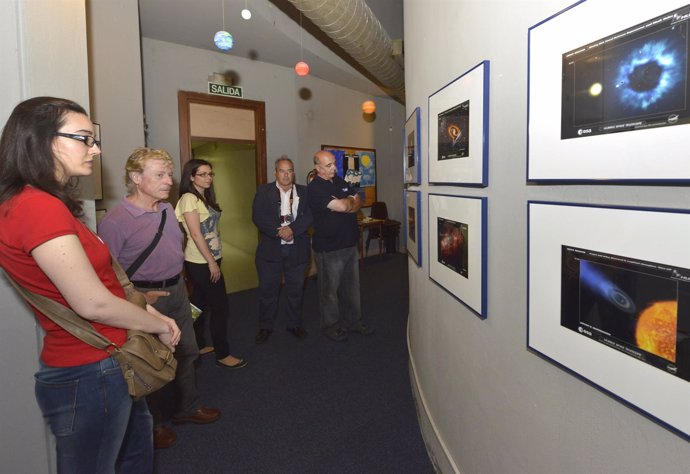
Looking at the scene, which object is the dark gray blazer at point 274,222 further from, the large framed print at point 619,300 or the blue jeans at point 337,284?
the large framed print at point 619,300

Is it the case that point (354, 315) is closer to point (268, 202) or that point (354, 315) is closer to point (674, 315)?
point (268, 202)

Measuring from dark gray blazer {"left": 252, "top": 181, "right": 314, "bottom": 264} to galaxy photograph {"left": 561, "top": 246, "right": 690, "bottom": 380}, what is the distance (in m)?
3.02

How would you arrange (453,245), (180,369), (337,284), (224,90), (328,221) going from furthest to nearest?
(224,90) → (337,284) → (328,221) → (180,369) → (453,245)

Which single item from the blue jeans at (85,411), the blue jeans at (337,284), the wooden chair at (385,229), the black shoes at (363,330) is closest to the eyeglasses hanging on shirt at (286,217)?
the blue jeans at (337,284)

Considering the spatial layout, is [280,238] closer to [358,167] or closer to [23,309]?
[23,309]

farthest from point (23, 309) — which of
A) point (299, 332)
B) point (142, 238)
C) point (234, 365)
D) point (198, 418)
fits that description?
point (299, 332)

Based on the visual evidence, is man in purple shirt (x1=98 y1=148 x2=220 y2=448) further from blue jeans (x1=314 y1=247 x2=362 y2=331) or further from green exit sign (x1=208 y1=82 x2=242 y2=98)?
green exit sign (x1=208 y1=82 x2=242 y2=98)

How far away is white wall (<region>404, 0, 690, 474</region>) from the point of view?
957mm

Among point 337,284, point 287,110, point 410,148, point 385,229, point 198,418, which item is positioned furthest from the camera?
point 385,229

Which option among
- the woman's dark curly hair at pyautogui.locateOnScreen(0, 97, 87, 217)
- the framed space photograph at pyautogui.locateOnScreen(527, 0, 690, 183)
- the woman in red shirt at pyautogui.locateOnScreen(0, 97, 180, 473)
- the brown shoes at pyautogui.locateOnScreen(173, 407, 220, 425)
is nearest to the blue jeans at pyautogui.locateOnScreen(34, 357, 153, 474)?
the woman in red shirt at pyautogui.locateOnScreen(0, 97, 180, 473)

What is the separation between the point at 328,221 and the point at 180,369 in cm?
183

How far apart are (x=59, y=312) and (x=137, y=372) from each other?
32 cm

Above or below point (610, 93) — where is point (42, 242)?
below

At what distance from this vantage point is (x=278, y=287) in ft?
13.2
